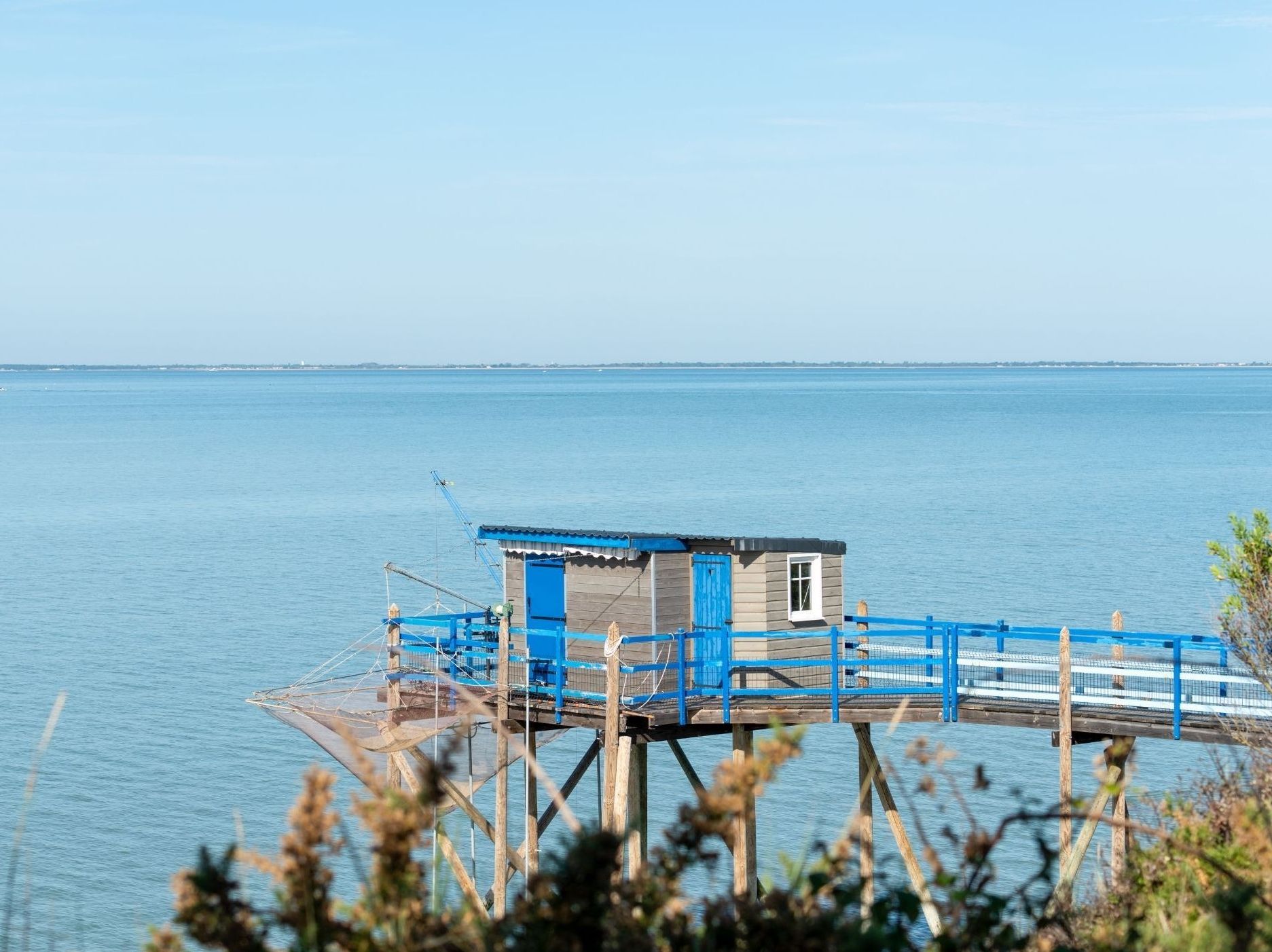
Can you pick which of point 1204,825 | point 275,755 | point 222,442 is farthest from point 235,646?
point 222,442

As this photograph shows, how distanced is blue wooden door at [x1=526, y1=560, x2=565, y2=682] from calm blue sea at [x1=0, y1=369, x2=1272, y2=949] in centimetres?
404

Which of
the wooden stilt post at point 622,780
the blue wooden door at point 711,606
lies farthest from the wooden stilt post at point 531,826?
the blue wooden door at point 711,606

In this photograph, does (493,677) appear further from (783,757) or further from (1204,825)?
(783,757)

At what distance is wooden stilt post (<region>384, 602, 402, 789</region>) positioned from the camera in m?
20.6

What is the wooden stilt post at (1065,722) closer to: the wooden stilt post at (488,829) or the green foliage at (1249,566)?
the green foliage at (1249,566)

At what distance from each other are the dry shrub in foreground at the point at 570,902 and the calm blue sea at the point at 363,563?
0.68 meters

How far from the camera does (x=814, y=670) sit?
20.7 meters

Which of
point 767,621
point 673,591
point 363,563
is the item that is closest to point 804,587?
point 767,621

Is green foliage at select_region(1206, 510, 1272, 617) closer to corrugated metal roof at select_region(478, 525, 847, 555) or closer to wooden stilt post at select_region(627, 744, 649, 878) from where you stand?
corrugated metal roof at select_region(478, 525, 847, 555)

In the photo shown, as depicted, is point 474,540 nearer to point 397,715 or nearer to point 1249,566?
point 397,715

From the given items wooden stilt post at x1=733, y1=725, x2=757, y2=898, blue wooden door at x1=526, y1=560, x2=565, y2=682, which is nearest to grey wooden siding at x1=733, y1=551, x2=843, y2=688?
wooden stilt post at x1=733, y1=725, x2=757, y2=898

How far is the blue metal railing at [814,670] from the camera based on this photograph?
60.0 ft

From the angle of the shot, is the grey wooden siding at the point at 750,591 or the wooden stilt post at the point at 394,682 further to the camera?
the wooden stilt post at the point at 394,682

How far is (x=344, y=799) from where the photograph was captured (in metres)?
29.6
